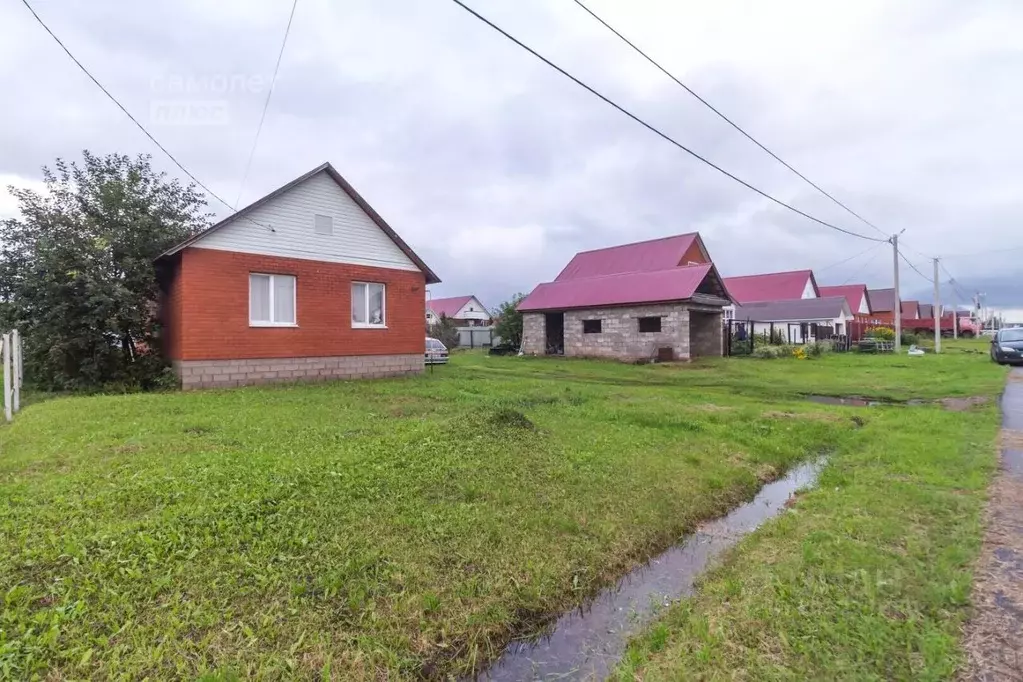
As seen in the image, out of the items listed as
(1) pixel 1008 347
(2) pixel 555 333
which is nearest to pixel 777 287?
(1) pixel 1008 347

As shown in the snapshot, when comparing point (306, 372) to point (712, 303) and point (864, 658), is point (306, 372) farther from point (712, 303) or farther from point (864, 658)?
point (712, 303)

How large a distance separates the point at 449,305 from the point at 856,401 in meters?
59.8

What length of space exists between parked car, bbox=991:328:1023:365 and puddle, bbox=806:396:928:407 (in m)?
13.2

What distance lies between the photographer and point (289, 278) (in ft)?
45.4

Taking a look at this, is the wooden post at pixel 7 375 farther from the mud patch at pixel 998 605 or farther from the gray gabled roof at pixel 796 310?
the gray gabled roof at pixel 796 310

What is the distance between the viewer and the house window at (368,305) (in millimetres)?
15078

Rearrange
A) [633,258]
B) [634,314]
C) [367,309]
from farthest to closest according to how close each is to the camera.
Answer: [633,258] < [634,314] < [367,309]

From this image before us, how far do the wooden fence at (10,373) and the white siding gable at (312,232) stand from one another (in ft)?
12.2

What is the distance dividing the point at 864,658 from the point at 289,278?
1369cm

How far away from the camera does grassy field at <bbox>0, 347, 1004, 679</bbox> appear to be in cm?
304

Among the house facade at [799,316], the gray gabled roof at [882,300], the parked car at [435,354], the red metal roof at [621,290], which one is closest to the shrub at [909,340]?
the house facade at [799,316]

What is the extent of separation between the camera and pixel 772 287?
47344 mm

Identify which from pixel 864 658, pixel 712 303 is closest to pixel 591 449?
pixel 864 658

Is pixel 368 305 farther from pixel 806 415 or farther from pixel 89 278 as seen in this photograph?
pixel 806 415
